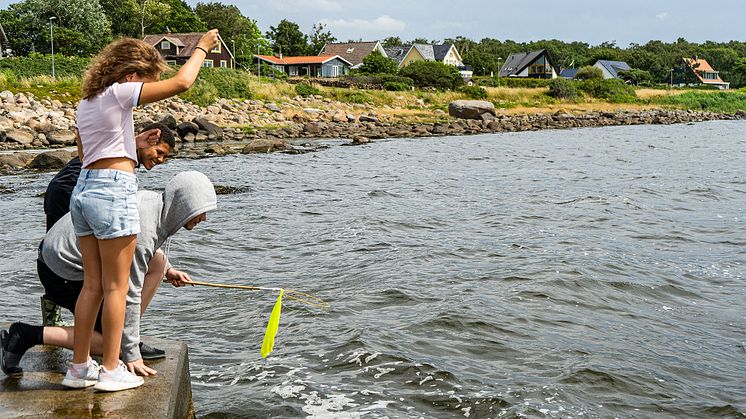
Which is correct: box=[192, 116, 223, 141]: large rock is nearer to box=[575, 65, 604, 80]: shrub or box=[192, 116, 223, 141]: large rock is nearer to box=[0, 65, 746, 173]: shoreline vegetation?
box=[0, 65, 746, 173]: shoreline vegetation

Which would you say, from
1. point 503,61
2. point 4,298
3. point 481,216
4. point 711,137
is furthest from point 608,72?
point 4,298

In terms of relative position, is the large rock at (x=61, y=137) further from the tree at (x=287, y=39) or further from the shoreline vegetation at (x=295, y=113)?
the tree at (x=287, y=39)

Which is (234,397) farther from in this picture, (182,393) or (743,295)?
(743,295)

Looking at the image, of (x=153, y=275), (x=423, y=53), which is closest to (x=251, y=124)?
(x=153, y=275)

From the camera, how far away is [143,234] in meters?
3.90

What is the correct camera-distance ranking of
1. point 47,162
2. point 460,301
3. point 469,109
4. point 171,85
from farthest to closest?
point 469,109
point 47,162
point 460,301
point 171,85

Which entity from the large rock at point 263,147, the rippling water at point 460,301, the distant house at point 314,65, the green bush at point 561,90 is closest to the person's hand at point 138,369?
the rippling water at point 460,301

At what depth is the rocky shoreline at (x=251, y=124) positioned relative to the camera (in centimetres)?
2684

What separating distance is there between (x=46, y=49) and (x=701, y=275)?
62.1 meters

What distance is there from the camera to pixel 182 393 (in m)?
4.03

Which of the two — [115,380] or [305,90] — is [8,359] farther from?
[305,90]

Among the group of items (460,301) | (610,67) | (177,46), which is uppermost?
(177,46)

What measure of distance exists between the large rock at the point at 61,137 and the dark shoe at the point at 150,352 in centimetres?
2519

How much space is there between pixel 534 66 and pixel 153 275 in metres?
97.1
